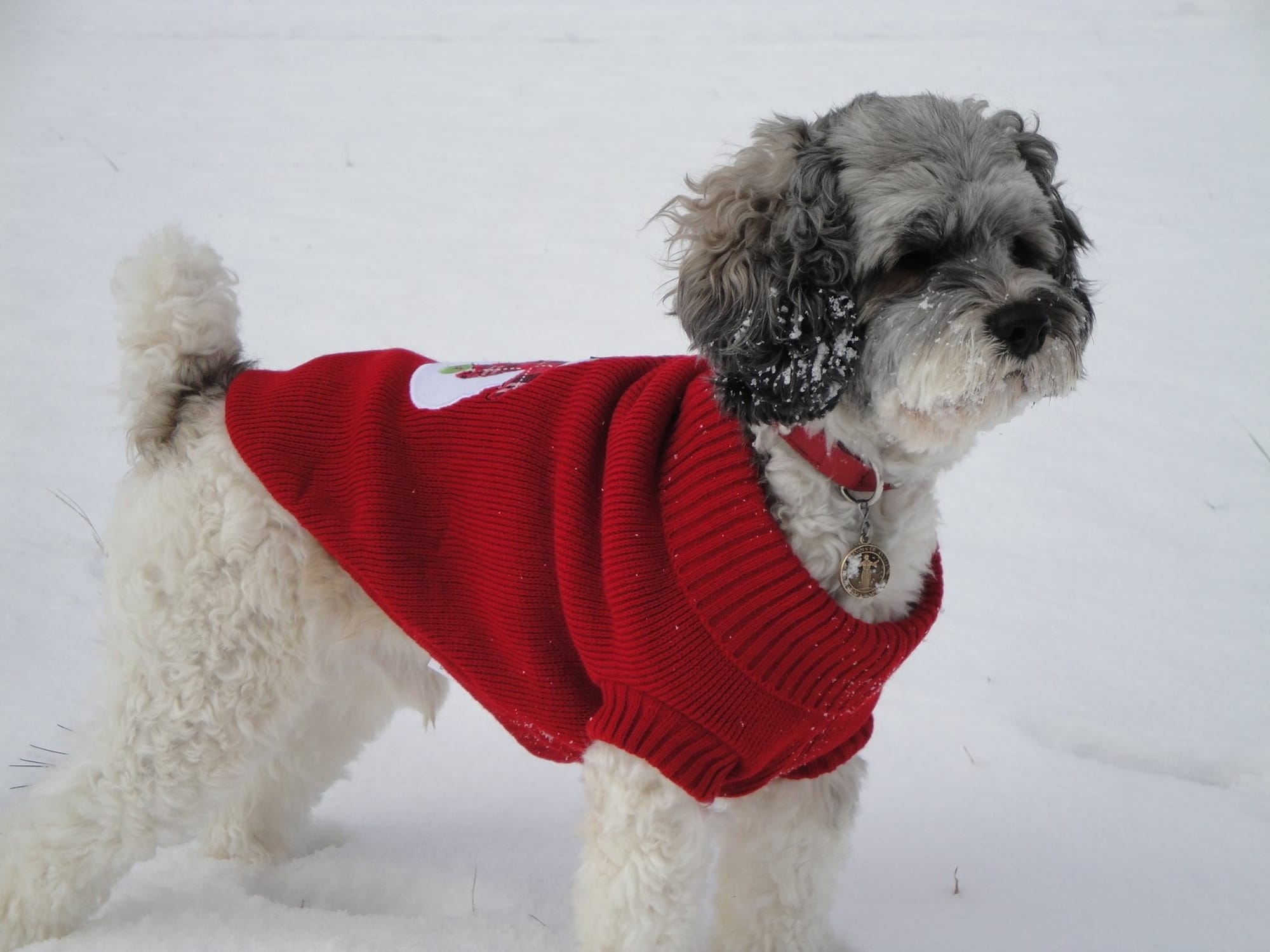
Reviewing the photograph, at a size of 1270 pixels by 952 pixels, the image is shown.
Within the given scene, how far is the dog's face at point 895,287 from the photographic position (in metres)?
2.10

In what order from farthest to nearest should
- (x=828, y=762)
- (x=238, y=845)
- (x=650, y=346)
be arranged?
(x=650, y=346) < (x=238, y=845) < (x=828, y=762)

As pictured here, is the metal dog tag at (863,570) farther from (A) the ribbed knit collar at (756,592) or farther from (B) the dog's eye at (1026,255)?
(B) the dog's eye at (1026,255)

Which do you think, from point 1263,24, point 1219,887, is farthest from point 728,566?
point 1263,24

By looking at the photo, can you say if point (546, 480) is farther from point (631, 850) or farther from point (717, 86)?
point (717, 86)

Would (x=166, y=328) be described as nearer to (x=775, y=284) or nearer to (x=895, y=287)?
(x=775, y=284)

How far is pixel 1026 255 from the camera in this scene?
240 centimetres

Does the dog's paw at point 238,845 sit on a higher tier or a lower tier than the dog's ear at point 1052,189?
lower

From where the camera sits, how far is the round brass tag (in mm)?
2287

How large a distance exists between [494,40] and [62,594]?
24.6 ft

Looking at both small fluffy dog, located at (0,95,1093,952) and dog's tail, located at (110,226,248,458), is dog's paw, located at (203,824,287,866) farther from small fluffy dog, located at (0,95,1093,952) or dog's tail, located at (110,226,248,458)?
dog's tail, located at (110,226,248,458)

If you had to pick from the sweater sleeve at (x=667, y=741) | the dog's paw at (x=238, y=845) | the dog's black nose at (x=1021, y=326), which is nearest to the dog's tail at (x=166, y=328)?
the dog's paw at (x=238, y=845)

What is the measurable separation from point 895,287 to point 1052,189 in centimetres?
70

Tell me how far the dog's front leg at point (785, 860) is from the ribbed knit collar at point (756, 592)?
56 centimetres

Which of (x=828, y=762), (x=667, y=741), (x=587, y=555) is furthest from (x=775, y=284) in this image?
(x=828, y=762)
